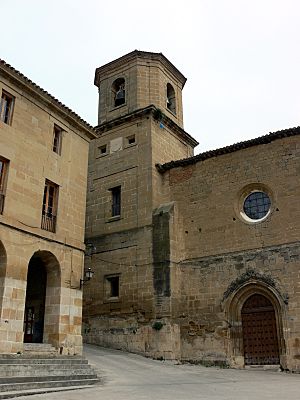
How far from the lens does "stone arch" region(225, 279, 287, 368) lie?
1471 centimetres

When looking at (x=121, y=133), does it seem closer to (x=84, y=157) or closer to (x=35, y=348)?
(x=84, y=157)

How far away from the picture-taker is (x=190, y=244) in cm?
1748

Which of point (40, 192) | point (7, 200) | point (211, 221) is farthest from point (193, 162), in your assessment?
point (7, 200)

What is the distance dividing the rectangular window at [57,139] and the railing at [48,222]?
2307mm

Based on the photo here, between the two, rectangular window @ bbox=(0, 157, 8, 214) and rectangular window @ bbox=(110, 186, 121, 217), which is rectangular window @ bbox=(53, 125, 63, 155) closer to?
rectangular window @ bbox=(0, 157, 8, 214)

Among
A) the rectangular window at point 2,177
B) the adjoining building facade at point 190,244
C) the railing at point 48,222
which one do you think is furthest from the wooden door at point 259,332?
the rectangular window at point 2,177

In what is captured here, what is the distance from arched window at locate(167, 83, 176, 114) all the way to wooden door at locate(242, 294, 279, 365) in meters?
10.8

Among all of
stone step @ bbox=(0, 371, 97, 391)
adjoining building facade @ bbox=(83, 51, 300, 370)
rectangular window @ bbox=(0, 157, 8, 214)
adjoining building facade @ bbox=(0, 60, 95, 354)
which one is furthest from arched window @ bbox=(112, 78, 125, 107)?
stone step @ bbox=(0, 371, 97, 391)

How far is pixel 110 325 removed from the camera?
17641mm

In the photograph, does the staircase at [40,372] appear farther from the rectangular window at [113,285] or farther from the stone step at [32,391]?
the rectangular window at [113,285]

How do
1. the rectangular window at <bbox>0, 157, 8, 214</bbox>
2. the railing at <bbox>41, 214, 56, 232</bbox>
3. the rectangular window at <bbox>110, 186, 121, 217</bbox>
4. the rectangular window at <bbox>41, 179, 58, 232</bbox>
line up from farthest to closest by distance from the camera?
the rectangular window at <bbox>110, 186, 121, 217</bbox> → the rectangular window at <bbox>41, 179, 58, 232</bbox> → the railing at <bbox>41, 214, 56, 232</bbox> → the rectangular window at <bbox>0, 157, 8, 214</bbox>

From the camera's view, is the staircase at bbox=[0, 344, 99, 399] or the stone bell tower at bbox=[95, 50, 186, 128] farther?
the stone bell tower at bbox=[95, 50, 186, 128]

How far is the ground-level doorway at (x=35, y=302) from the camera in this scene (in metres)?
14.0

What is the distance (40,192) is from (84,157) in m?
2.83
